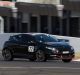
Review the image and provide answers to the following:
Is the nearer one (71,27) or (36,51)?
(36,51)

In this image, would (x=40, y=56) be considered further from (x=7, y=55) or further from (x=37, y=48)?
(x=7, y=55)

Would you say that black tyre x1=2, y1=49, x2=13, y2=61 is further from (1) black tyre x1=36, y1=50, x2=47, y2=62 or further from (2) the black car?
(1) black tyre x1=36, y1=50, x2=47, y2=62

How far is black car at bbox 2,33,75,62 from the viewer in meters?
25.0

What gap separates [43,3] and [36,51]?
2810 centimetres

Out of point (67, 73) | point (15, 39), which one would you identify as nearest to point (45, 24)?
point (15, 39)

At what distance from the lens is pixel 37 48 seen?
83.6ft

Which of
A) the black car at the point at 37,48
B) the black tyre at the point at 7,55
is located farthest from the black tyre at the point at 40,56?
the black tyre at the point at 7,55

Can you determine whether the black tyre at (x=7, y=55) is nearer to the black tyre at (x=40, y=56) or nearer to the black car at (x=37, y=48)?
the black car at (x=37, y=48)

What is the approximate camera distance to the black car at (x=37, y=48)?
25.0 metres

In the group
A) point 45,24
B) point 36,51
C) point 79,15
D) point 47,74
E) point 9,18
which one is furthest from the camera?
point 9,18

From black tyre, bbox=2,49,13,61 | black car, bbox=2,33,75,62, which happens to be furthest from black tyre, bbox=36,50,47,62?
black tyre, bbox=2,49,13,61

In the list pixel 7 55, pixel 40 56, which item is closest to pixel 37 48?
pixel 40 56

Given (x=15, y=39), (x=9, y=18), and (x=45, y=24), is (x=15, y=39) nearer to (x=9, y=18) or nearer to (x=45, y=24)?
(x=45, y=24)

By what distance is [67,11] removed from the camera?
165 ft
